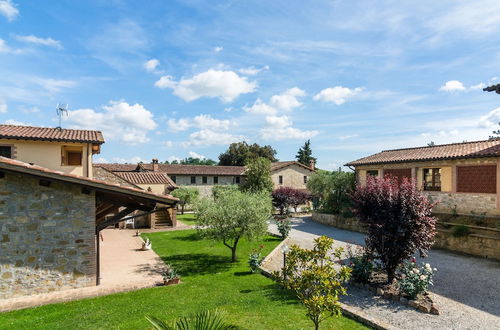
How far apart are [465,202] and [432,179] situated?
107 inches

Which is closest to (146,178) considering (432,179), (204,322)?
(432,179)

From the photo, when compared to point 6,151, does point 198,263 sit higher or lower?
lower

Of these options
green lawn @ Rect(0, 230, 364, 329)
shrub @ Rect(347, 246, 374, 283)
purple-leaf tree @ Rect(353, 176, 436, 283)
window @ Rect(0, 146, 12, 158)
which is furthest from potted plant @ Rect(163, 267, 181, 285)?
window @ Rect(0, 146, 12, 158)

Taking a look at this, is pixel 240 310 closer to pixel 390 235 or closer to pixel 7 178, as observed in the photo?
pixel 390 235

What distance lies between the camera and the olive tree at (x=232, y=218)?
12422 mm

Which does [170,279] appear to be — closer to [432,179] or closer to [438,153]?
[432,179]

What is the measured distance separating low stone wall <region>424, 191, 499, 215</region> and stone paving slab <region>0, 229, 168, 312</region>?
18.0 meters

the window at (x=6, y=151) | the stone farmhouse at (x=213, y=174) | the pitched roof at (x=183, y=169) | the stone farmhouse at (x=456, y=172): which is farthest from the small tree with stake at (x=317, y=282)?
the pitched roof at (x=183, y=169)

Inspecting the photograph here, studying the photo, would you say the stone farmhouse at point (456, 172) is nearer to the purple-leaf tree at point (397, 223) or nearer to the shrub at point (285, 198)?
the shrub at point (285, 198)

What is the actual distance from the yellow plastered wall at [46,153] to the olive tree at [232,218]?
9.62 metres

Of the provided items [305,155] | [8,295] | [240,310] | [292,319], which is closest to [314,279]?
[292,319]

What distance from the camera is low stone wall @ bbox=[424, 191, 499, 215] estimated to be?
1652cm

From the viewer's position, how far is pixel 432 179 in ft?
66.1

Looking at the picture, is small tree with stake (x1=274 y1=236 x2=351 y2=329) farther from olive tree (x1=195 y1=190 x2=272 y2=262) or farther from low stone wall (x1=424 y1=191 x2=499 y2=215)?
low stone wall (x1=424 y1=191 x2=499 y2=215)
